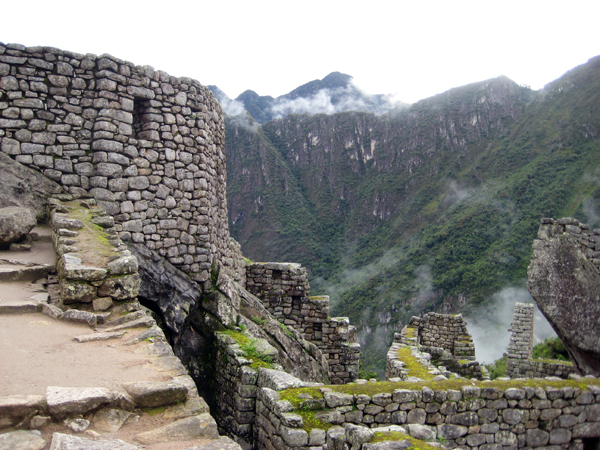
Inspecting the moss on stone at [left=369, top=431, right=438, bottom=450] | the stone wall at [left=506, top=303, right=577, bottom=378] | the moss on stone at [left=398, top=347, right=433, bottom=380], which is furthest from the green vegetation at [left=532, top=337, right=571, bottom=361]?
the moss on stone at [left=369, top=431, right=438, bottom=450]

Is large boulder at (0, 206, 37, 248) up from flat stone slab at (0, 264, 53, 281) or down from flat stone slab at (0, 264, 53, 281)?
up

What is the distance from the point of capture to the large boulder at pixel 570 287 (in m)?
8.84

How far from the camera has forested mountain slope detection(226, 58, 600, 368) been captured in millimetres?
58562

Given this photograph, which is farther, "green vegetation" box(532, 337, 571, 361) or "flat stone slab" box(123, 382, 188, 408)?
"green vegetation" box(532, 337, 571, 361)

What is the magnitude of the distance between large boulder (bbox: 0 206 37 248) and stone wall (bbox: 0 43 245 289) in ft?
3.93

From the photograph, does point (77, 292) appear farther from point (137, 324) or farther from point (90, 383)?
point (90, 383)

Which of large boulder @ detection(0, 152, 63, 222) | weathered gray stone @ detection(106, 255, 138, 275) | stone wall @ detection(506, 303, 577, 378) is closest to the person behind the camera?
weathered gray stone @ detection(106, 255, 138, 275)

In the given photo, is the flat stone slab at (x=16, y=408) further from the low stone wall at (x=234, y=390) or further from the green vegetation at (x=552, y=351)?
the green vegetation at (x=552, y=351)

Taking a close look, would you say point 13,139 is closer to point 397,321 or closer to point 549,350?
point 549,350

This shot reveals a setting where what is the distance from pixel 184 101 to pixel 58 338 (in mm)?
5406

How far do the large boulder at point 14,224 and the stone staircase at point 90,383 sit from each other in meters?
1.14

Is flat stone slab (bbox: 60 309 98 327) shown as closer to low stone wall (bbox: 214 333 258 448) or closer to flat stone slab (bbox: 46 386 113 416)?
flat stone slab (bbox: 46 386 113 416)

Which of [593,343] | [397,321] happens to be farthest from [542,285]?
[397,321]

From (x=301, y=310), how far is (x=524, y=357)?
9.56 meters
